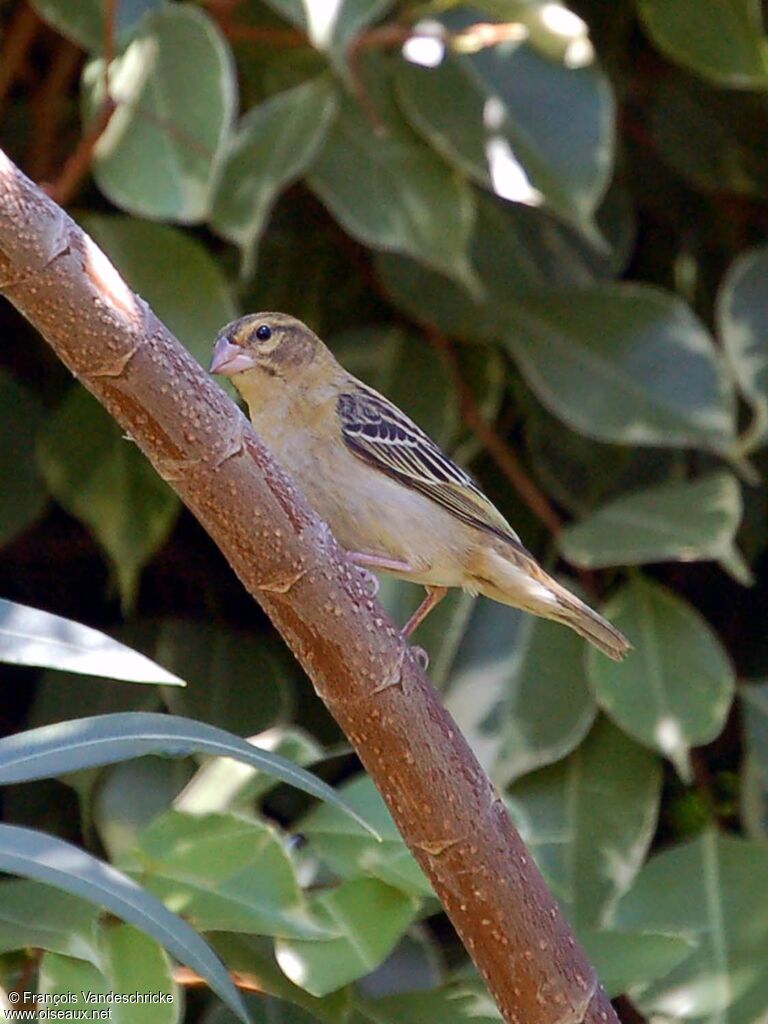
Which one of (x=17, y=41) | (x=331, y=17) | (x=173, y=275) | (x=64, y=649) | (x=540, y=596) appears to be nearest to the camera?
(x=64, y=649)

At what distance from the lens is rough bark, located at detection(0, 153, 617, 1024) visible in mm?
1896

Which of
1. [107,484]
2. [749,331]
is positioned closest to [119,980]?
[107,484]

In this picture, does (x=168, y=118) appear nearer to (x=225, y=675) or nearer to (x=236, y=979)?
(x=225, y=675)

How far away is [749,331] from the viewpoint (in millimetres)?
3902

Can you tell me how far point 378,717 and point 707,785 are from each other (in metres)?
1.97

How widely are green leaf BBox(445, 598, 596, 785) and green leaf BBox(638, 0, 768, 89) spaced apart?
4.60ft

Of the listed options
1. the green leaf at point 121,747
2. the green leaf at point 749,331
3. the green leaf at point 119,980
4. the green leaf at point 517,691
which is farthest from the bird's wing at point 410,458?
the green leaf at point 121,747

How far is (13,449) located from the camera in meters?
3.82

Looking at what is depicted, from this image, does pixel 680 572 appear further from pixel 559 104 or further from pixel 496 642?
pixel 559 104

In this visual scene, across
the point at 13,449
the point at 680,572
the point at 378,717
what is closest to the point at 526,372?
the point at 680,572

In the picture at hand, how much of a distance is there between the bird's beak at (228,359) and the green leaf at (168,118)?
283mm

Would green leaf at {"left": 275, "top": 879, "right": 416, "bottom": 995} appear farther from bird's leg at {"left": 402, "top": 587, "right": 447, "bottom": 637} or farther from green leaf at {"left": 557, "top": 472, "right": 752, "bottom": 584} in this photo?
green leaf at {"left": 557, "top": 472, "right": 752, "bottom": 584}

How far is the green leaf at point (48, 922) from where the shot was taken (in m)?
2.44

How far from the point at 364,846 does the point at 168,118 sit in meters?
1.58
